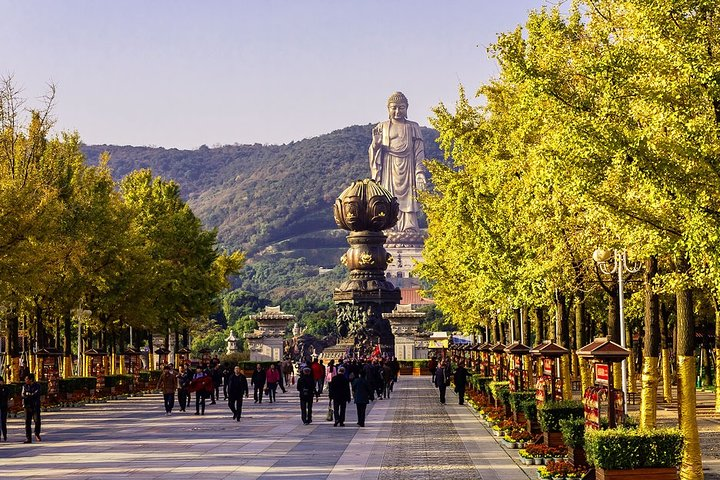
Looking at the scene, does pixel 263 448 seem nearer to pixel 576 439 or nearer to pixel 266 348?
pixel 576 439

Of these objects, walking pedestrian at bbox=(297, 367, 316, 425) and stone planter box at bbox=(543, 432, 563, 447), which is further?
walking pedestrian at bbox=(297, 367, 316, 425)

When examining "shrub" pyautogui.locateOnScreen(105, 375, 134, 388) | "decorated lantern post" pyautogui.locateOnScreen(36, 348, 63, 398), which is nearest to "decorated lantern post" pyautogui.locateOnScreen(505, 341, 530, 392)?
"decorated lantern post" pyautogui.locateOnScreen(36, 348, 63, 398)

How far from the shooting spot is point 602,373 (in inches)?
773

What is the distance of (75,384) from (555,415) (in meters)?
31.8

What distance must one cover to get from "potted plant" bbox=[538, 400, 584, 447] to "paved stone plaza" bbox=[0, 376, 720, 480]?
3.02ft

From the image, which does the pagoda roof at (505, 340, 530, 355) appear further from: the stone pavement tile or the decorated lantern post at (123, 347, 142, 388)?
the decorated lantern post at (123, 347, 142, 388)

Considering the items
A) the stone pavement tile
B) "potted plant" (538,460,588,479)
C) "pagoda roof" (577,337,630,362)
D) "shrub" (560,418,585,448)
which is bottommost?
the stone pavement tile

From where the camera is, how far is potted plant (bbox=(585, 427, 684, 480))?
17250 mm

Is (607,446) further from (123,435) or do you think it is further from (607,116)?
(123,435)

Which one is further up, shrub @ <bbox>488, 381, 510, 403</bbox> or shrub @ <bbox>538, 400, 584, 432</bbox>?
shrub @ <bbox>538, 400, 584, 432</bbox>

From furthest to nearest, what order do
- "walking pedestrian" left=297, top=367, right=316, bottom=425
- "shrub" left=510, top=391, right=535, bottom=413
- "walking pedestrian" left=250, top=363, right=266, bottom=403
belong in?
"walking pedestrian" left=250, top=363, right=266, bottom=403, "walking pedestrian" left=297, top=367, right=316, bottom=425, "shrub" left=510, top=391, right=535, bottom=413

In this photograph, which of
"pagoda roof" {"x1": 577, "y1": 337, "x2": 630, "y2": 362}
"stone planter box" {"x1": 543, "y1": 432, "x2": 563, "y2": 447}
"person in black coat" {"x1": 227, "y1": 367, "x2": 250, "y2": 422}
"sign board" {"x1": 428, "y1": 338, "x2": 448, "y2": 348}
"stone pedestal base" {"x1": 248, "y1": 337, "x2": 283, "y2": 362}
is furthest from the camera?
"sign board" {"x1": 428, "y1": 338, "x2": 448, "y2": 348}

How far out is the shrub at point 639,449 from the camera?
17250 mm

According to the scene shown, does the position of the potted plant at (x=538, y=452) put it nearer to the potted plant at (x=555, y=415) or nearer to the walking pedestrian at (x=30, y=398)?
the potted plant at (x=555, y=415)
